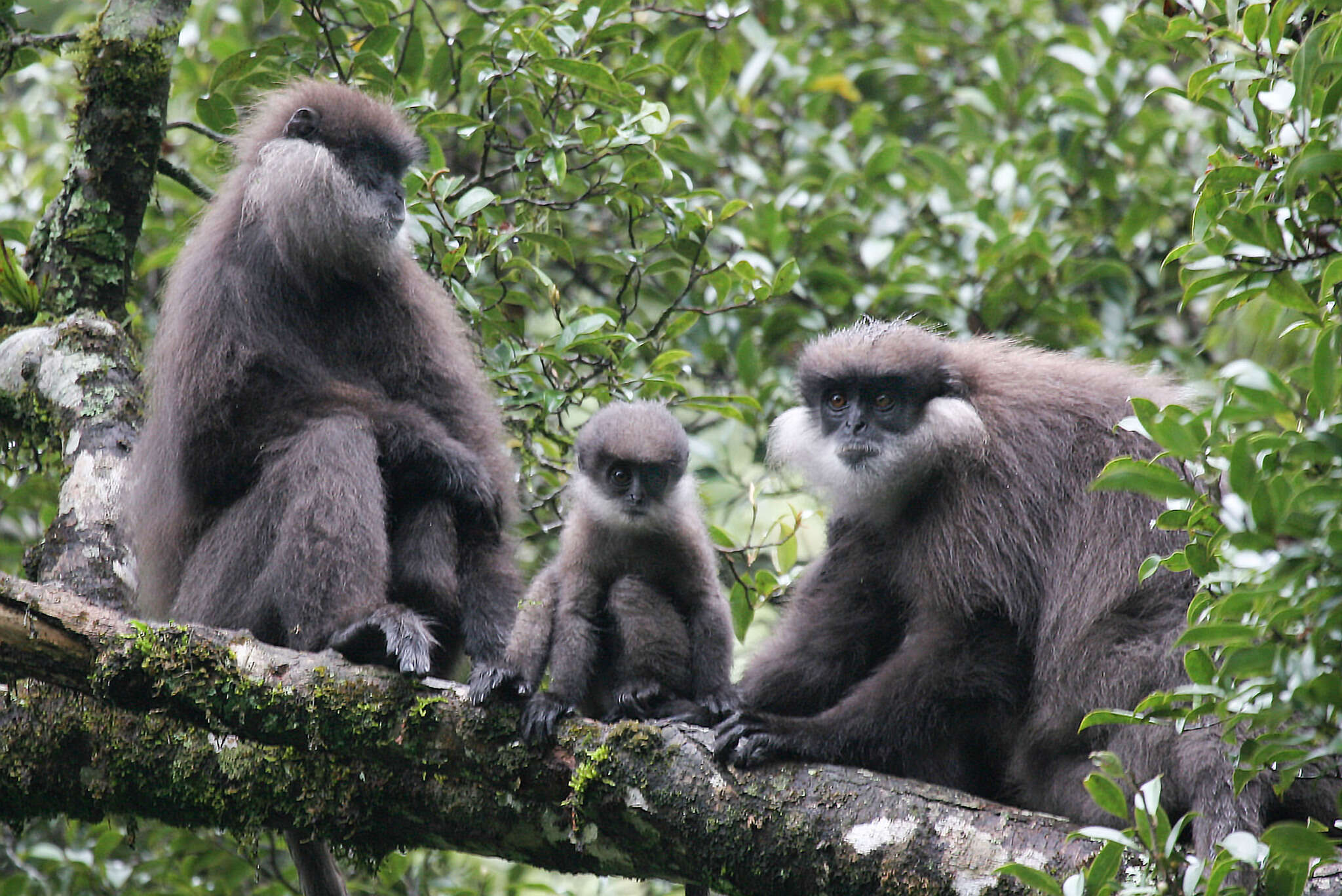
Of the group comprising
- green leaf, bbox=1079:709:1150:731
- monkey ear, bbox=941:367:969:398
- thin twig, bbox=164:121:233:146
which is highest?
thin twig, bbox=164:121:233:146

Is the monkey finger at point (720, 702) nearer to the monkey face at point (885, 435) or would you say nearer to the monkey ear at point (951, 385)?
the monkey face at point (885, 435)

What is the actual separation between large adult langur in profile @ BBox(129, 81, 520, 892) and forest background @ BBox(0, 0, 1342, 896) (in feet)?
1.05

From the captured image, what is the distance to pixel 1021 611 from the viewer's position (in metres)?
4.07

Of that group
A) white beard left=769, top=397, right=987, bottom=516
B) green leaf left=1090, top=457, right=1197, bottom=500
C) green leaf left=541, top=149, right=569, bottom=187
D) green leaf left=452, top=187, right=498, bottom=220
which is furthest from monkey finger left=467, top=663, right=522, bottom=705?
green leaf left=541, top=149, right=569, bottom=187

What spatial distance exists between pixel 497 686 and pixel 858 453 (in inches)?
54.9

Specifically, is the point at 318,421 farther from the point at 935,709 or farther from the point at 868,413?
the point at 935,709

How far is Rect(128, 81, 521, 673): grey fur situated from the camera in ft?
14.1

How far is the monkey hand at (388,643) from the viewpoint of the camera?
12.5 feet

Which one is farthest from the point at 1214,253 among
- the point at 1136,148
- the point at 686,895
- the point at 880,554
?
the point at 1136,148

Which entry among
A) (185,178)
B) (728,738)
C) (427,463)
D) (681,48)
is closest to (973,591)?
(728,738)

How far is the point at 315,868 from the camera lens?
4461 millimetres

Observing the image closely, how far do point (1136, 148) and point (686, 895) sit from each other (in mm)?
5270

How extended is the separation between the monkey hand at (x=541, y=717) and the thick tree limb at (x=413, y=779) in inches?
1.6

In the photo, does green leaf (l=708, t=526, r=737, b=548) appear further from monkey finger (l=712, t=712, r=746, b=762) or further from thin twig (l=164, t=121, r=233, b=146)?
thin twig (l=164, t=121, r=233, b=146)
